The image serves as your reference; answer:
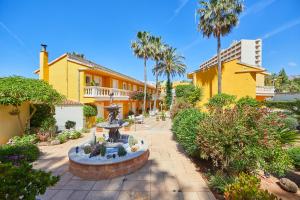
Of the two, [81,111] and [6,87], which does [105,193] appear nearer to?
[6,87]

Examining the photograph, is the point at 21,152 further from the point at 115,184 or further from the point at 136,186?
the point at 136,186

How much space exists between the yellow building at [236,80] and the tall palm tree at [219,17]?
8.82ft

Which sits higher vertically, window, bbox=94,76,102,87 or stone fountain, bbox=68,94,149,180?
window, bbox=94,76,102,87

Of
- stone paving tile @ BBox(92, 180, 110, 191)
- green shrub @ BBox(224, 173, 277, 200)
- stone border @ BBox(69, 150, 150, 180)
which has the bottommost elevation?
stone paving tile @ BBox(92, 180, 110, 191)

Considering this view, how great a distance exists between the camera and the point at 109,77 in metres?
24.9

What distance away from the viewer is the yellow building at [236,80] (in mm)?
22500

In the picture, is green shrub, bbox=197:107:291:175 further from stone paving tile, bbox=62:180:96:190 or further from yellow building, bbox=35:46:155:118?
yellow building, bbox=35:46:155:118

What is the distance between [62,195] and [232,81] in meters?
22.9

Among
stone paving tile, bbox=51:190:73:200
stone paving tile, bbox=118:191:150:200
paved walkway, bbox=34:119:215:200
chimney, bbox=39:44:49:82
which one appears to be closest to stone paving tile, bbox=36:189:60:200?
paved walkway, bbox=34:119:215:200

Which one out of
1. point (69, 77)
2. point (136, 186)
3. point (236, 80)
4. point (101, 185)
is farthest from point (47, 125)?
point (236, 80)

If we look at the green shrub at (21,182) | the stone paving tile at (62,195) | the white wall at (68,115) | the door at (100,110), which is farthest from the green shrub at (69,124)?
the green shrub at (21,182)

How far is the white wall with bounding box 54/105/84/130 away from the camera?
681 inches

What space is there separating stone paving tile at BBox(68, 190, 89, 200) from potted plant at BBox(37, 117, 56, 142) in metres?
8.53

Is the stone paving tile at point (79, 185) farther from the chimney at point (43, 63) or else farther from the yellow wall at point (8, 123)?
the chimney at point (43, 63)
